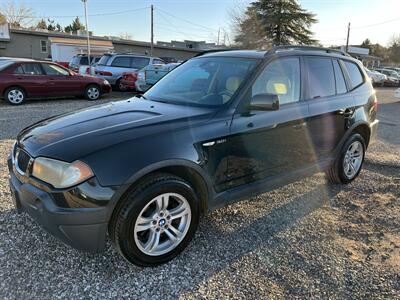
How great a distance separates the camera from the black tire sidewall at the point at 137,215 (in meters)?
2.67

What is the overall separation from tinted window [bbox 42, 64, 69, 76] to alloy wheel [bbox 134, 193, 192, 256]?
1027 centimetres

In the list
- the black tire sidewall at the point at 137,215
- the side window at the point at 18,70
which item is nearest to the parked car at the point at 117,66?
the side window at the point at 18,70

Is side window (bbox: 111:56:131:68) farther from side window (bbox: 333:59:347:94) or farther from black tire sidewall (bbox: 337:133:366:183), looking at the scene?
black tire sidewall (bbox: 337:133:366:183)

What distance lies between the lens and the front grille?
285cm

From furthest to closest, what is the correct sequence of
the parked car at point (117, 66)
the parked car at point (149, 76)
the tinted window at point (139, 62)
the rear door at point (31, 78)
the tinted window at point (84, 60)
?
1. the tinted window at point (84, 60)
2. the tinted window at point (139, 62)
3. the parked car at point (117, 66)
4. the parked car at point (149, 76)
5. the rear door at point (31, 78)

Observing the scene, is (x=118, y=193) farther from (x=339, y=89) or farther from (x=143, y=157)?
(x=339, y=89)

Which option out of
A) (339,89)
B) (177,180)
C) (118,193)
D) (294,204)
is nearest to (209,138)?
(177,180)

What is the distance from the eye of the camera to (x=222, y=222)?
12.2 ft

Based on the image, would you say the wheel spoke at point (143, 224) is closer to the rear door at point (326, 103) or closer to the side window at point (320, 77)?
the rear door at point (326, 103)

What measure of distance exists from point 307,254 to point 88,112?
98.0 inches

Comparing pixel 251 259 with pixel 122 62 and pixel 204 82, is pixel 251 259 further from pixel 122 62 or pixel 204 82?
pixel 122 62

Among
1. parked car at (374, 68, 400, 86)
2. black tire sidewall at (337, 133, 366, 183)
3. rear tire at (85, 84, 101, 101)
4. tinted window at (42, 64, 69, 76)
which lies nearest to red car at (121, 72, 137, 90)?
rear tire at (85, 84, 101, 101)

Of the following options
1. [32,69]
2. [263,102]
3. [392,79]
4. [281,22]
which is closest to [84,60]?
[32,69]

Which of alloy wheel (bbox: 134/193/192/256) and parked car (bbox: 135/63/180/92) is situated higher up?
parked car (bbox: 135/63/180/92)
